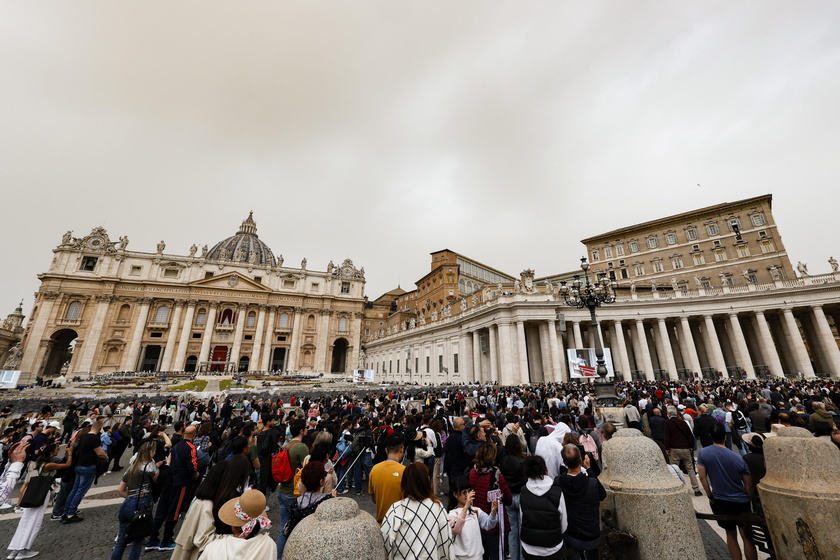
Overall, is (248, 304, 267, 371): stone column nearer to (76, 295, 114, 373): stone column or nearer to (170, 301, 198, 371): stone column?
(170, 301, 198, 371): stone column

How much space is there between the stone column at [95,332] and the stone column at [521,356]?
180ft

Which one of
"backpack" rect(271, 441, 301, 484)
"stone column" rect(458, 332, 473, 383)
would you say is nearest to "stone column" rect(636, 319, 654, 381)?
"stone column" rect(458, 332, 473, 383)

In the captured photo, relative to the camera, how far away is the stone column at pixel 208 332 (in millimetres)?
50938

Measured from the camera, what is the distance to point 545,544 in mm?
3193

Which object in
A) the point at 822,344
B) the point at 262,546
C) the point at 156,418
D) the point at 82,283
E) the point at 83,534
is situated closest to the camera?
the point at 262,546

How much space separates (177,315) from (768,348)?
2775 inches

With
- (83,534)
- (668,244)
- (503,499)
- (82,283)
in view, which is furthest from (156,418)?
(668,244)

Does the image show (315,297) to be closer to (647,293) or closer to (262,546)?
(647,293)

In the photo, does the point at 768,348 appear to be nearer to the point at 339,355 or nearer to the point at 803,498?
the point at 803,498

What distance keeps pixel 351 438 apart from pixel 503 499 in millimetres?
4833

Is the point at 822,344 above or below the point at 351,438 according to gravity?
above

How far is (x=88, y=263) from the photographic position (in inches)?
1984

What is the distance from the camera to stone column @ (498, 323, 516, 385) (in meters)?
29.6

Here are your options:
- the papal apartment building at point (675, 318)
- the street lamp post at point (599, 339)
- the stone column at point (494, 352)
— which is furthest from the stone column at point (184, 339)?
the street lamp post at point (599, 339)
